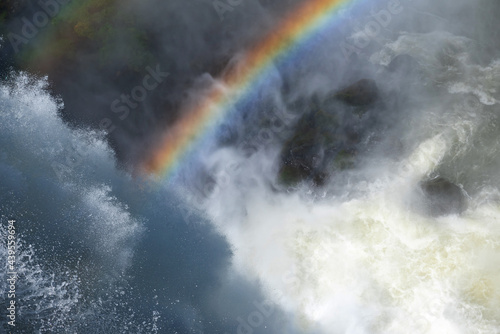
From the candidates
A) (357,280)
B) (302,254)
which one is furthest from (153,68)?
(357,280)

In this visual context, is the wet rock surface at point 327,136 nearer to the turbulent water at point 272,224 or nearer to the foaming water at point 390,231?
the turbulent water at point 272,224

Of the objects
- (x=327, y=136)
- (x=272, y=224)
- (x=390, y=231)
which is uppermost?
(x=327, y=136)

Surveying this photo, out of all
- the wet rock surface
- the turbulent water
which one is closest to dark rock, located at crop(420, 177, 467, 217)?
the turbulent water

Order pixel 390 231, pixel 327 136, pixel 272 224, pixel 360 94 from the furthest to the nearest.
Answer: pixel 360 94
pixel 327 136
pixel 272 224
pixel 390 231

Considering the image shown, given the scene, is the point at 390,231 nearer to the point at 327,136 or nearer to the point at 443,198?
the point at 443,198

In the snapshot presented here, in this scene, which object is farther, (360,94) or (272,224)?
(360,94)

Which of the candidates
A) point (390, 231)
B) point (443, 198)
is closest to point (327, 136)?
point (390, 231)

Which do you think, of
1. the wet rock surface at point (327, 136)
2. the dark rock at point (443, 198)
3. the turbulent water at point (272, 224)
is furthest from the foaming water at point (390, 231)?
the wet rock surface at point (327, 136)
